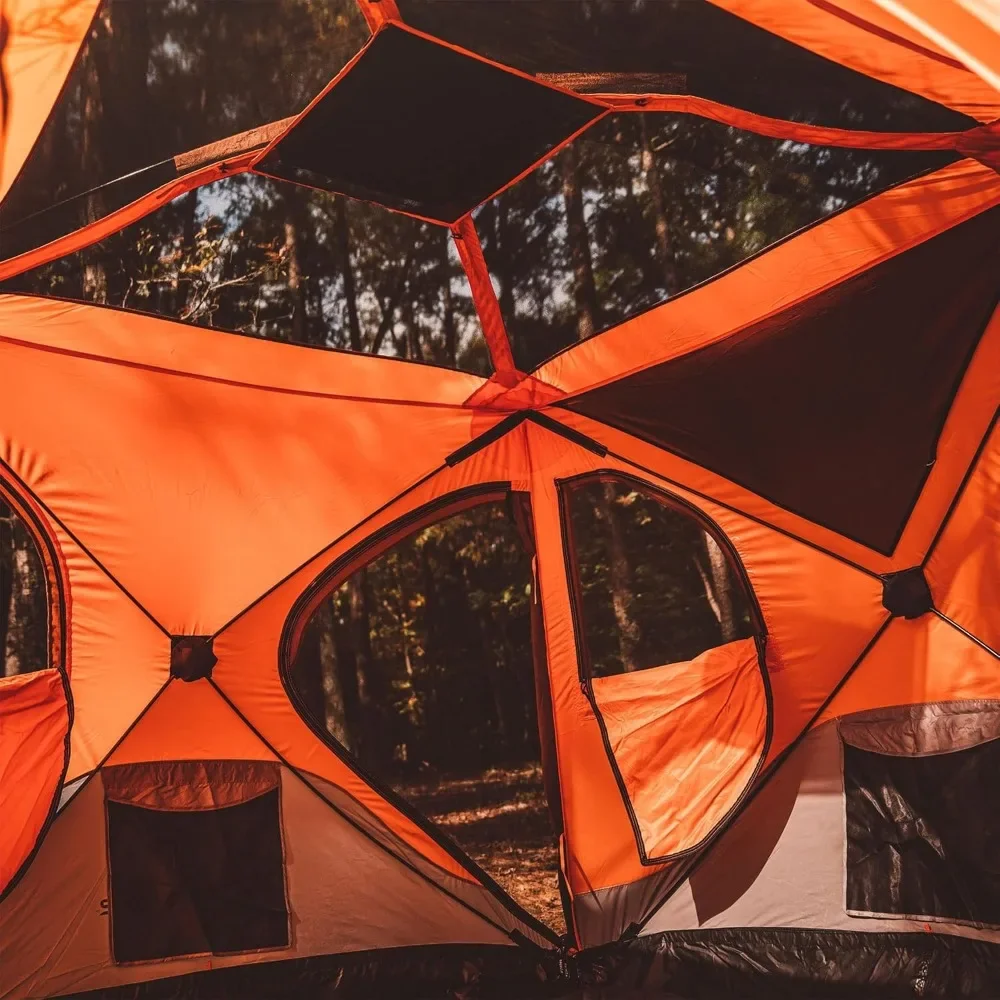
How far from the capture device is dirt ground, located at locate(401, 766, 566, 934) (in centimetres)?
576

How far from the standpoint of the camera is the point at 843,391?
3689 millimetres

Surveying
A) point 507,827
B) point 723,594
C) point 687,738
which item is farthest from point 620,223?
point 687,738

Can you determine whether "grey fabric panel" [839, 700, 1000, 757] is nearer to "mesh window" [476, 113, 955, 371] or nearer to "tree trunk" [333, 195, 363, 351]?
"mesh window" [476, 113, 955, 371]

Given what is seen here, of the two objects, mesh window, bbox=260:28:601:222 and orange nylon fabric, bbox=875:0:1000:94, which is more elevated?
mesh window, bbox=260:28:601:222

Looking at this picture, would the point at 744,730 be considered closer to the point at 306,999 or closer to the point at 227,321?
the point at 306,999

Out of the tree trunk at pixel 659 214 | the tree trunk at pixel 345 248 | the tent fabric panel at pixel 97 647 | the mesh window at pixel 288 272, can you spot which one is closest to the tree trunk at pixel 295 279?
the mesh window at pixel 288 272

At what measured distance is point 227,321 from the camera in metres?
8.88

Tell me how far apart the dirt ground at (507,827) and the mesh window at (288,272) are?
456 centimetres

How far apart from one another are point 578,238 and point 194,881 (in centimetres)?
768

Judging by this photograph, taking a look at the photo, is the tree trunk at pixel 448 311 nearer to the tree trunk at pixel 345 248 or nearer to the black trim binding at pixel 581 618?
the tree trunk at pixel 345 248

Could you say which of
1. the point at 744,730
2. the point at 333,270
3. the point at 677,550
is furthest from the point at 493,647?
the point at 744,730

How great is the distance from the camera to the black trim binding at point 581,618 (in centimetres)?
390

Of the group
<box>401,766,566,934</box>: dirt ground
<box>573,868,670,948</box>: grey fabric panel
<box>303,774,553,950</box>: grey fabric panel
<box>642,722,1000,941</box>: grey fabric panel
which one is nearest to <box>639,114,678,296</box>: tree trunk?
<box>401,766,566,934</box>: dirt ground

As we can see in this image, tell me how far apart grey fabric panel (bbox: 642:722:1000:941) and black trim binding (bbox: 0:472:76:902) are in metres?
2.77
